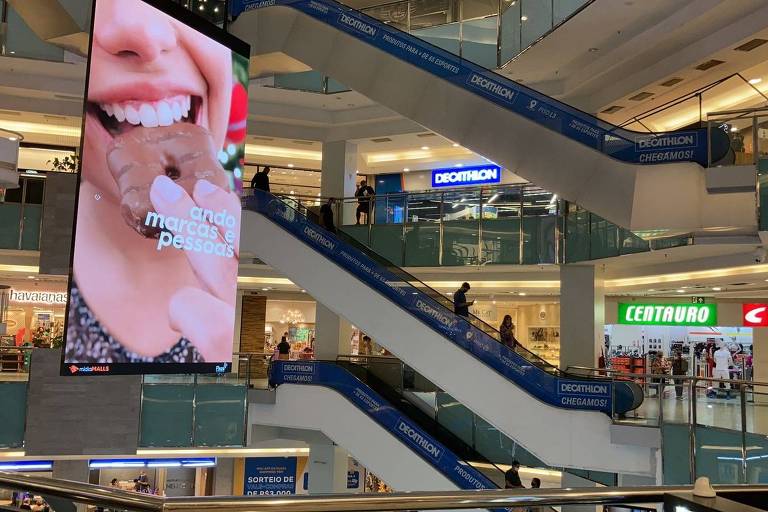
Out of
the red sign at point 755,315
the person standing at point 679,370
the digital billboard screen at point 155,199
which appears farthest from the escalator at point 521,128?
the red sign at point 755,315

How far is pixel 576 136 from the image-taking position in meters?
9.66

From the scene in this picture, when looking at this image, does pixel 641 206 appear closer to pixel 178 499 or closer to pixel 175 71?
pixel 175 71

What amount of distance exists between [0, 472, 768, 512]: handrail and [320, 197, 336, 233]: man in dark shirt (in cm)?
1257

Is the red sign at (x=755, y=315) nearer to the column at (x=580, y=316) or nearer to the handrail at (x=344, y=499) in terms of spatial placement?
the column at (x=580, y=316)

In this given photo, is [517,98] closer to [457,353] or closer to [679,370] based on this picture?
[457,353]

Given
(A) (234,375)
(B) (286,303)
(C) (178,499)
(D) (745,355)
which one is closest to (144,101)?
(C) (178,499)

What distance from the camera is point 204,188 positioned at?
7.94 metres

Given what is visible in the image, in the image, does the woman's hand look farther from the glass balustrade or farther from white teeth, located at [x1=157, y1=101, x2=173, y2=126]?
the glass balustrade

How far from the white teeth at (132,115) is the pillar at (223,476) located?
52.2 ft

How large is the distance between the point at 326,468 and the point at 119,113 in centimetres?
1254

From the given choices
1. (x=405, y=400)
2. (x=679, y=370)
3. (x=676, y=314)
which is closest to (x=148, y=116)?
(x=405, y=400)

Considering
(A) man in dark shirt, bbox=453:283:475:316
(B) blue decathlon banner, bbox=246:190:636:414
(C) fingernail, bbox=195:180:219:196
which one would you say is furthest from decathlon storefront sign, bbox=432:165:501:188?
(C) fingernail, bbox=195:180:219:196

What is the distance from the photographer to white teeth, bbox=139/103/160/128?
7.29 m

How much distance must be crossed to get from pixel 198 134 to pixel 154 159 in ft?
2.37
